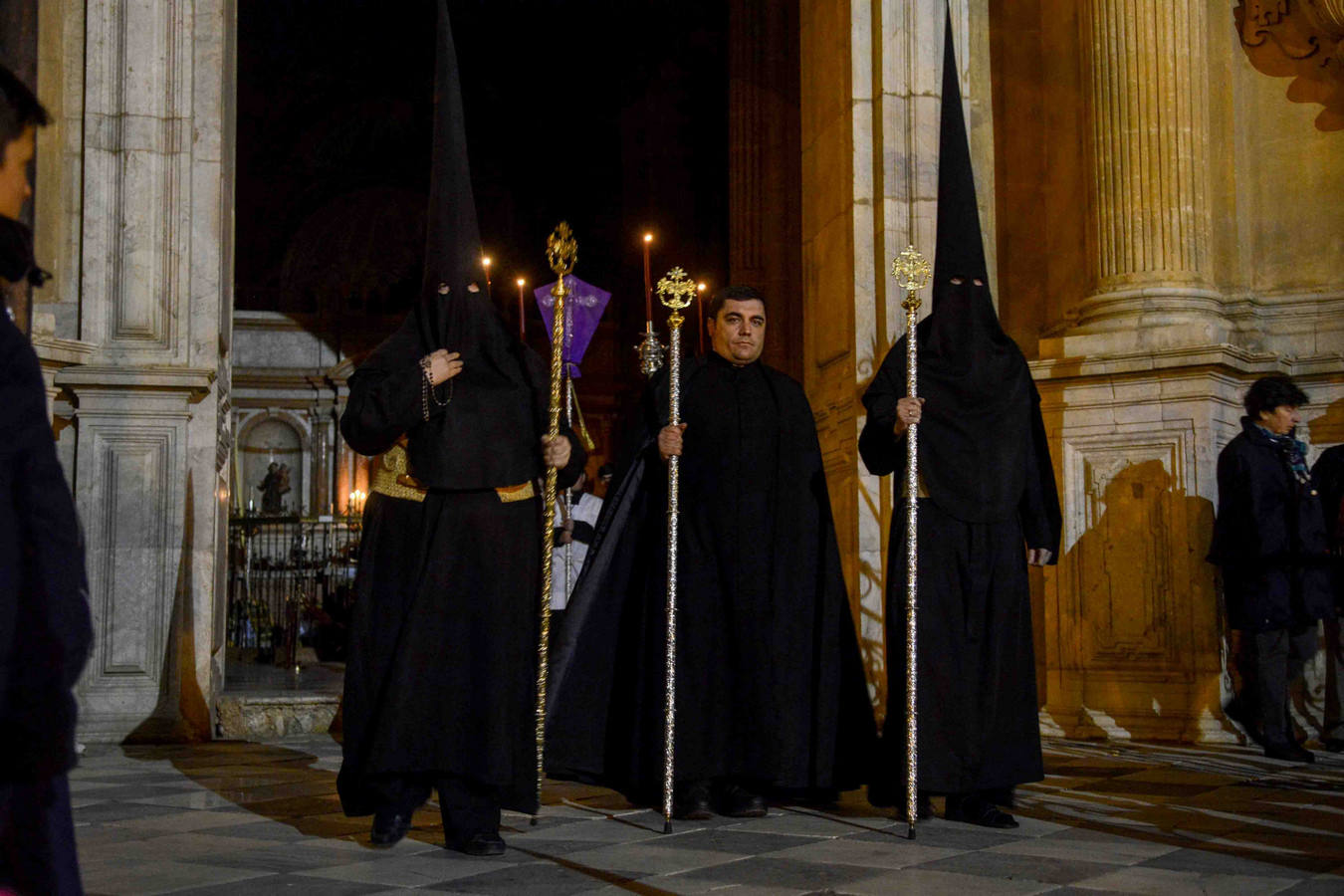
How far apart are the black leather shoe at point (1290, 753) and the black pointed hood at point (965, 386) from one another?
114 inches

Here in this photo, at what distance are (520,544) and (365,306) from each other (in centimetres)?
2262

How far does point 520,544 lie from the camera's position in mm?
5418

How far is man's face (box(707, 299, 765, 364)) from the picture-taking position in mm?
6270

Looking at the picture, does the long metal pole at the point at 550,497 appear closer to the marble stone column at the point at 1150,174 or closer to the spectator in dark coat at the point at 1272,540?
the spectator in dark coat at the point at 1272,540

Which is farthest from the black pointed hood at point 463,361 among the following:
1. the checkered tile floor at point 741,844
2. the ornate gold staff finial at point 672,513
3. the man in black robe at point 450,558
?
the checkered tile floor at point 741,844

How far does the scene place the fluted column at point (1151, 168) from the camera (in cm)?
938

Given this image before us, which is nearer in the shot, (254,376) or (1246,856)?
(1246,856)

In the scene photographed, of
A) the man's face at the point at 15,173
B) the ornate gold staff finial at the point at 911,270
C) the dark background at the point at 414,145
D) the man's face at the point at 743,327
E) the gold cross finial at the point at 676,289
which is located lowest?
the man's face at the point at 15,173

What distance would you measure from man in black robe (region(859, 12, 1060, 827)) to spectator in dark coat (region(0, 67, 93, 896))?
3.78 metres

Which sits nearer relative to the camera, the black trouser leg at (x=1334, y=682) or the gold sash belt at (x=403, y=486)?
the gold sash belt at (x=403, y=486)

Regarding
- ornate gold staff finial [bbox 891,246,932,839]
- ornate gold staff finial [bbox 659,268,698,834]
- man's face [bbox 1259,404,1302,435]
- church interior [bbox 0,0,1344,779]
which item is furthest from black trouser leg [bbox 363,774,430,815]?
man's face [bbox 1259,404,1302,435]

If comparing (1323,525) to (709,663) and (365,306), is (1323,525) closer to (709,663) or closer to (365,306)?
(709,663)

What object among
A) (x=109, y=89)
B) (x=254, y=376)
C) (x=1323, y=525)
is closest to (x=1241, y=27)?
(x=1323, y=525)

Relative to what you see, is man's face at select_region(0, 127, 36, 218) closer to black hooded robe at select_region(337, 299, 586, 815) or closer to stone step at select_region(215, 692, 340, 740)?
black hooded robe at select_region(337, 299, 586, 815)
